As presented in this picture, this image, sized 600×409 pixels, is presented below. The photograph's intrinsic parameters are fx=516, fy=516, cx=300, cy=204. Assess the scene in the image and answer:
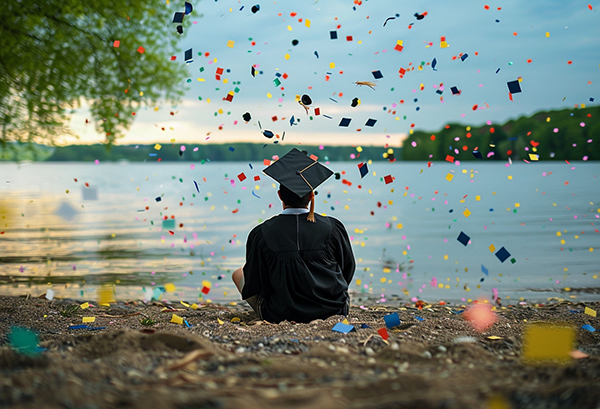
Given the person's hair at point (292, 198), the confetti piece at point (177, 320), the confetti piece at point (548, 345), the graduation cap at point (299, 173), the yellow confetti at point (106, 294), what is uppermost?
the graduation cap at point (299, 173)

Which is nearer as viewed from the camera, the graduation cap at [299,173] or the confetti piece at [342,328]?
the confetti piece at [342,328]

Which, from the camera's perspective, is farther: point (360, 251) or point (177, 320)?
point (360, 251)

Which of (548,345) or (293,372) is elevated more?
(293,372)

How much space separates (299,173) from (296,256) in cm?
78

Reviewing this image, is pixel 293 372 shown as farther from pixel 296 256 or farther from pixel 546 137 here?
pixel 546 137

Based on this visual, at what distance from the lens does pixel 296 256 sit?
15.2 feet

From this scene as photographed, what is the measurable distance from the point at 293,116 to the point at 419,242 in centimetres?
849

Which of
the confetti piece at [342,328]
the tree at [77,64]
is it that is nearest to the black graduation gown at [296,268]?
the confetti piece at [342,328]

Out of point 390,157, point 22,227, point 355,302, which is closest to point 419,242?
point 355,302

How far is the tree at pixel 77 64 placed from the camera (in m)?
9.88

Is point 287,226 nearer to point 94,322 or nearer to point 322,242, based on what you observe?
point 322,242

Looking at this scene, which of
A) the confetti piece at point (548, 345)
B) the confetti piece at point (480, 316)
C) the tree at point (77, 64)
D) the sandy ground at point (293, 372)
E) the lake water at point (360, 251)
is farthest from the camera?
the tree at point (77, 64)

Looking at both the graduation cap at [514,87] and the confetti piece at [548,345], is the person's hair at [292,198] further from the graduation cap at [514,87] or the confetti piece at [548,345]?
the graduation cap at [514,87]

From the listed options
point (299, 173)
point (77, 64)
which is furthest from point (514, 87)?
point (77, 64)
